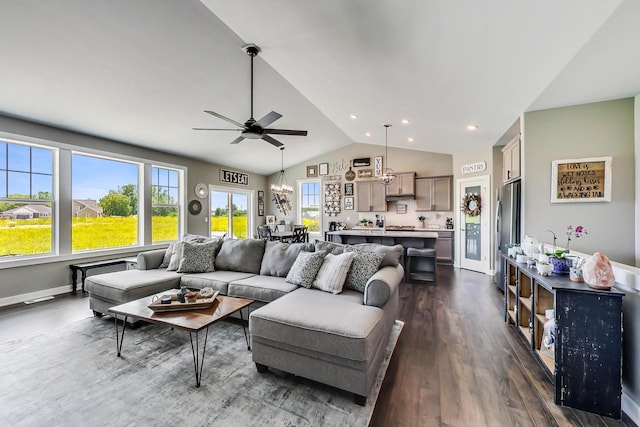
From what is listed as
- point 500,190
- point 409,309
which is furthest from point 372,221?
point 409,309

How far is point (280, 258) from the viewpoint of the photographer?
3.45 metres

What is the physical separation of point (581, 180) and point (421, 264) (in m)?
2.71

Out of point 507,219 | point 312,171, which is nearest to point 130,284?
point 507,219

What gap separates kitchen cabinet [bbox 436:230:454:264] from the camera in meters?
6.64

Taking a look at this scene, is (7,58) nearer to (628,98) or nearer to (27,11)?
(27,11)

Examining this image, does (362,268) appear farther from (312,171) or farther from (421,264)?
(312,171)

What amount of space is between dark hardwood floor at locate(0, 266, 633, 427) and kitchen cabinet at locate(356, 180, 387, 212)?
3.98 meters

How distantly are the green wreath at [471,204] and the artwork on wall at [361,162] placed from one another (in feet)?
9.22

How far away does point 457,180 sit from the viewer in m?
6.62

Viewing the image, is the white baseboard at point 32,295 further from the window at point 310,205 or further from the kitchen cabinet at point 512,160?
the kitchen cabinet at point 512,160

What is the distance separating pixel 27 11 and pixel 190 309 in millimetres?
2964

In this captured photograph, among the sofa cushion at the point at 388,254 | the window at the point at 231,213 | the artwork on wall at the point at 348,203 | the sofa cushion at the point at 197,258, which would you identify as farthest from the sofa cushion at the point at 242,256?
the artwork on wall at the point at 348,203

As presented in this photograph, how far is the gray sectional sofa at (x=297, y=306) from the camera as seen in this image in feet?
6.02

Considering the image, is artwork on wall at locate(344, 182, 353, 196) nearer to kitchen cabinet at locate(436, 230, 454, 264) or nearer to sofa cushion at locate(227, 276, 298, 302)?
kitchen cabinet at locate(436, 230, 454, 264)
